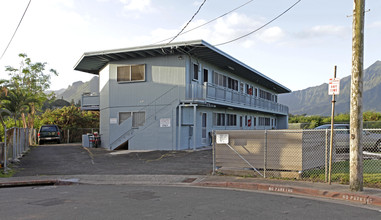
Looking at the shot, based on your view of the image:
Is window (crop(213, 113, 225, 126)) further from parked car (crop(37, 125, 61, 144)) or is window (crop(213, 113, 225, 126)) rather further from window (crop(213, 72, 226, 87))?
parked car (crop(37, 125, 61, 144))

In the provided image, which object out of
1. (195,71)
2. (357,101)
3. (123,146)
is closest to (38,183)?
(357,101)

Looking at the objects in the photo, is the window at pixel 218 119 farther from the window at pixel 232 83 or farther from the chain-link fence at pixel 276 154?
the chain-link fence at pixel 276 154

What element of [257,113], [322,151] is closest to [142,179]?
[322,151]

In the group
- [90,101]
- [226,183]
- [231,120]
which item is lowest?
[226,183]

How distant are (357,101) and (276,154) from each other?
3.23 meters

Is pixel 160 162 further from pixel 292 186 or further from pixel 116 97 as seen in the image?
pixel 116 97

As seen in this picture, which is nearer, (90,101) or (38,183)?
(38,183)

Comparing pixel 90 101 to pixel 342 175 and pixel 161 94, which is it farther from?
pixel 342 175

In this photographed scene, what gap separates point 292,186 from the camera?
29.0 ft

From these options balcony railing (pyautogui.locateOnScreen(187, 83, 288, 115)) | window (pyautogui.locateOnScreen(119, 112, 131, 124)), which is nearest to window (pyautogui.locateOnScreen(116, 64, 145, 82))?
window (pyautogui.locateOnScreen(119, 112, 131, 124))

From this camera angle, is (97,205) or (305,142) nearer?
(97,205)

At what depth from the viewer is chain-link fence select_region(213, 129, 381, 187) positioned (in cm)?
1012

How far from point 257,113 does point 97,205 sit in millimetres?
30918

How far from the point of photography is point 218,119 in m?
26.0
